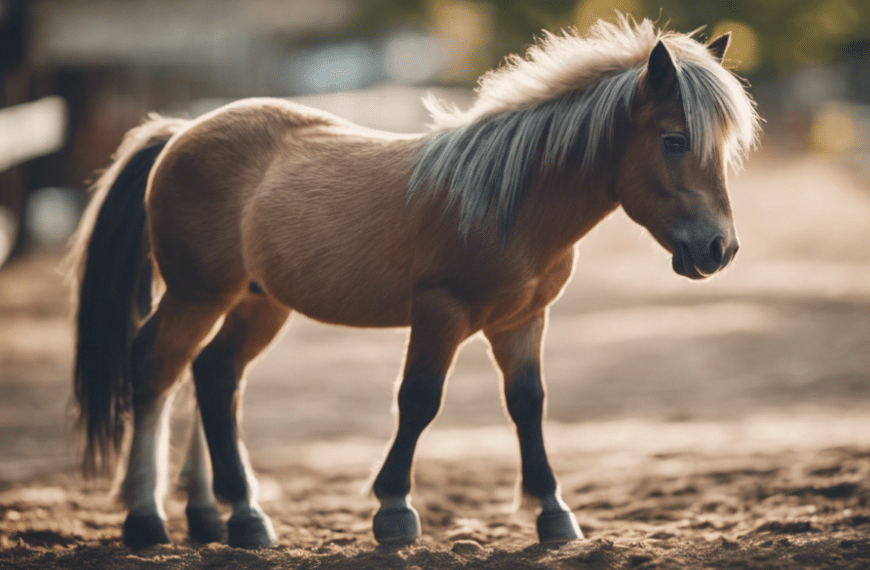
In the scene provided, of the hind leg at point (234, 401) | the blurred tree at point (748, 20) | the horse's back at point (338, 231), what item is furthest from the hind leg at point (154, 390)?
the blurred tree at point (748, 20)

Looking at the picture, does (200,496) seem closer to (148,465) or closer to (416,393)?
(148,465)

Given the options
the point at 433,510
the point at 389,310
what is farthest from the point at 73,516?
the point at 389,310

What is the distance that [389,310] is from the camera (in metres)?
3.19

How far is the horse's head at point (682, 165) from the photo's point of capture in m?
2.72

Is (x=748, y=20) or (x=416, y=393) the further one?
(x=748, y=20)

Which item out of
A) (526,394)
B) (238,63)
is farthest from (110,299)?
(238,63)

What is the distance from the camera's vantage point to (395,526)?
3160 mm

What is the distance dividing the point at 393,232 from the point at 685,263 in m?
1.05

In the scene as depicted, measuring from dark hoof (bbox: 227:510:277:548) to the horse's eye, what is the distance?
2.19 m

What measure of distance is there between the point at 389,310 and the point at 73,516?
204cm

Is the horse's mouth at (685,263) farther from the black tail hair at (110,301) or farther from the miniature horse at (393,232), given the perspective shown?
the black tail hair at (110,301)

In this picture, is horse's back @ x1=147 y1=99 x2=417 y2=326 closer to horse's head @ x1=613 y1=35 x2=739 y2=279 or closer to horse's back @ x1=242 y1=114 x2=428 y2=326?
horse's back @ x1=242 y1=114 x2=428 y2=326

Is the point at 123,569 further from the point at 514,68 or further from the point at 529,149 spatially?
the point at 514,68

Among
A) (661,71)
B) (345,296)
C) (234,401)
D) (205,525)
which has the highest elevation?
(661,71)
